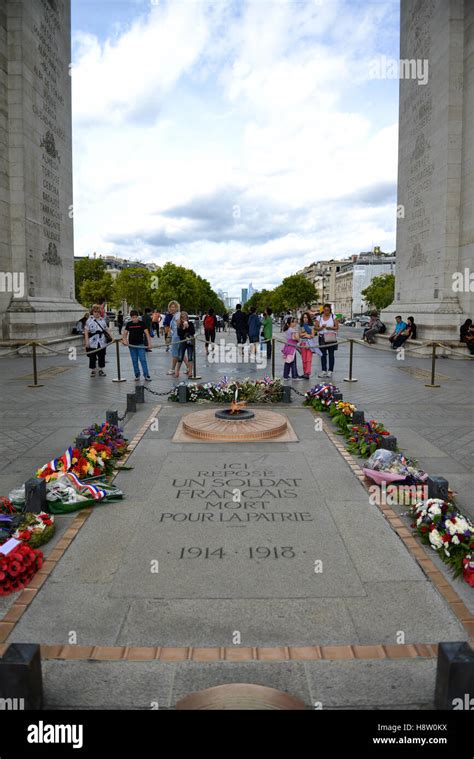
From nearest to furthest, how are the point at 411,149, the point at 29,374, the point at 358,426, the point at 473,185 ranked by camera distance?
the point at 358,426 → the point at 29,374 → the point at 473,185 → the point at 411,149

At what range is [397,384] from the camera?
13.8 m

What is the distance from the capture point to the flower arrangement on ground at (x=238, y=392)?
36.1 feet

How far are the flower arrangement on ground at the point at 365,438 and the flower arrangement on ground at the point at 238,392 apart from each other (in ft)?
10.00

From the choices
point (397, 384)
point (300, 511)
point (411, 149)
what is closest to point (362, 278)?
point (411, 149)

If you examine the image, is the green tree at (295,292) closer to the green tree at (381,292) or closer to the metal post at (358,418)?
the green tree at (381,292)

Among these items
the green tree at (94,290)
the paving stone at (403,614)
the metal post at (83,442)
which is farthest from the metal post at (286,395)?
the green tree at (94,290)

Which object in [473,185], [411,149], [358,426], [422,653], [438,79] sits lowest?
[422,653]

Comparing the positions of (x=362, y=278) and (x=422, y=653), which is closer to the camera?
(x=422, y=653)

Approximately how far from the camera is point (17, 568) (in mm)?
4176

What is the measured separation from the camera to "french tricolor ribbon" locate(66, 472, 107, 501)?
229 inches

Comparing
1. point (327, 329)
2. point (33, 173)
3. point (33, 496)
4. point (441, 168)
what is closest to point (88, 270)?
point (33, 173)

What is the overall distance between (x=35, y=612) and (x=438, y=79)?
23.5m

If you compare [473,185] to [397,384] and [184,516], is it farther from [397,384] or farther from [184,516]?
[184,516]

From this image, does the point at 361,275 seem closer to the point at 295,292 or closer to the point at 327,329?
the point at 295,292
